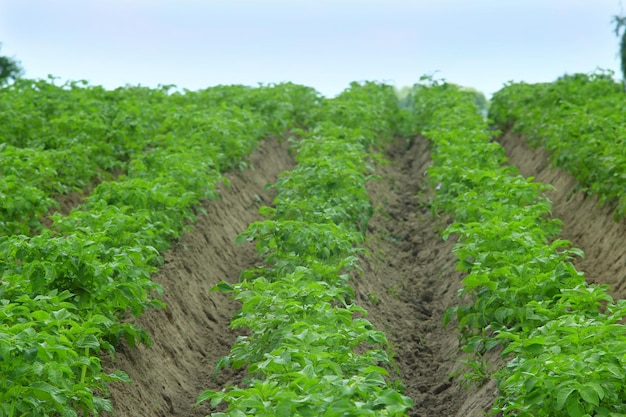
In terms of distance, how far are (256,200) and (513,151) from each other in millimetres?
5862

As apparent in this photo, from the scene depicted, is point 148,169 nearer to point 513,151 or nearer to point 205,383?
point 205,383

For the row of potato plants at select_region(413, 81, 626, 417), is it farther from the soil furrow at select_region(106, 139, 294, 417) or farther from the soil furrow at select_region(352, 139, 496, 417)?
the soil furrow at select_region(106, 139, 294, 417)

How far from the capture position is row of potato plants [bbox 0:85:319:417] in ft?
18.3

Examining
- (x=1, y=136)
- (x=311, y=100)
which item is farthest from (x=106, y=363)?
(x=311, y=100)

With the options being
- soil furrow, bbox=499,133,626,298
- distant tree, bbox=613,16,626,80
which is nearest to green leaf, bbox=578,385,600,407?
soil furrow, bbox=499,133,626,298

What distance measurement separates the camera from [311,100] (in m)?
19.8

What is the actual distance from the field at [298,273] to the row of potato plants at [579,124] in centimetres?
8

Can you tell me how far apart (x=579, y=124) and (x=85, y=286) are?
346 inches

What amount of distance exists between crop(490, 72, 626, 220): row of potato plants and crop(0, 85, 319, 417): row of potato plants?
4774 millimetres

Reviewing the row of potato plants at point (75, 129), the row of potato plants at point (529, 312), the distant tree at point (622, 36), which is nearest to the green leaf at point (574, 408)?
the row of potato plants at point (529, 312)

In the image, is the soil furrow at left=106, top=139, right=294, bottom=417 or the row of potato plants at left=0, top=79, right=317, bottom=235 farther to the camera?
the row of potato plants at left=0, top=79, right=317, bottom=235

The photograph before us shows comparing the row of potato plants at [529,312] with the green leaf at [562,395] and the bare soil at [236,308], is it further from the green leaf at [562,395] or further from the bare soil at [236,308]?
the bare soil at [236,308]

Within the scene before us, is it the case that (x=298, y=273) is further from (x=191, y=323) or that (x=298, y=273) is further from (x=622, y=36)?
(x=622, y=36)

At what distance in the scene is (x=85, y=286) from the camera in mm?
Result: 7016
